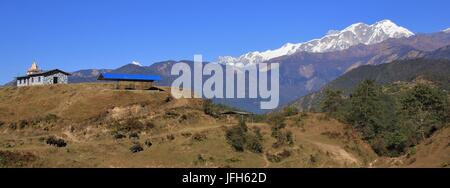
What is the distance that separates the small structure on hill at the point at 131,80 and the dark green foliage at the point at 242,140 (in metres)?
30.1

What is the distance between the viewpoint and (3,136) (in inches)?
3034

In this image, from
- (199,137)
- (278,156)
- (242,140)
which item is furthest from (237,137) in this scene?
(278,156)

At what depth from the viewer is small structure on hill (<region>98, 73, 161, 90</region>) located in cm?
9484

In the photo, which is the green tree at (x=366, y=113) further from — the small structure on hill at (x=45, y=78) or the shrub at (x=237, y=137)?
the small structure on hill at (x=45, y=78)

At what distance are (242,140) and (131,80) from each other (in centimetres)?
3452

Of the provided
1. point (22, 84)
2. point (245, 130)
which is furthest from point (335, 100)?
point (22, 84)

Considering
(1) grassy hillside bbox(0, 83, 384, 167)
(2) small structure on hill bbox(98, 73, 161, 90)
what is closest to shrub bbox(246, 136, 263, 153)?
(1) grassy hillside bbox(0, 83, 384, 167)

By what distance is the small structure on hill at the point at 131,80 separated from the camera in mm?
94838

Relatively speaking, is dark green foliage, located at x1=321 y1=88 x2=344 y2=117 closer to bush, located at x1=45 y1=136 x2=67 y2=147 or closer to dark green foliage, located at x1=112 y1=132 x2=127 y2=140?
dark green foliage, located at x1=112 y1=132 x2=127 y2=140

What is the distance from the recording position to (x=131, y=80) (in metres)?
96.6

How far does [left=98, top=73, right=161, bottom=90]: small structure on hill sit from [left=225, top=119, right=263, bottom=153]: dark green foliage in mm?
30094

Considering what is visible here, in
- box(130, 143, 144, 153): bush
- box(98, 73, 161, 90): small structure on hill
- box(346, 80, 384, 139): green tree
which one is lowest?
box(130, 143, 144, 153): bush
